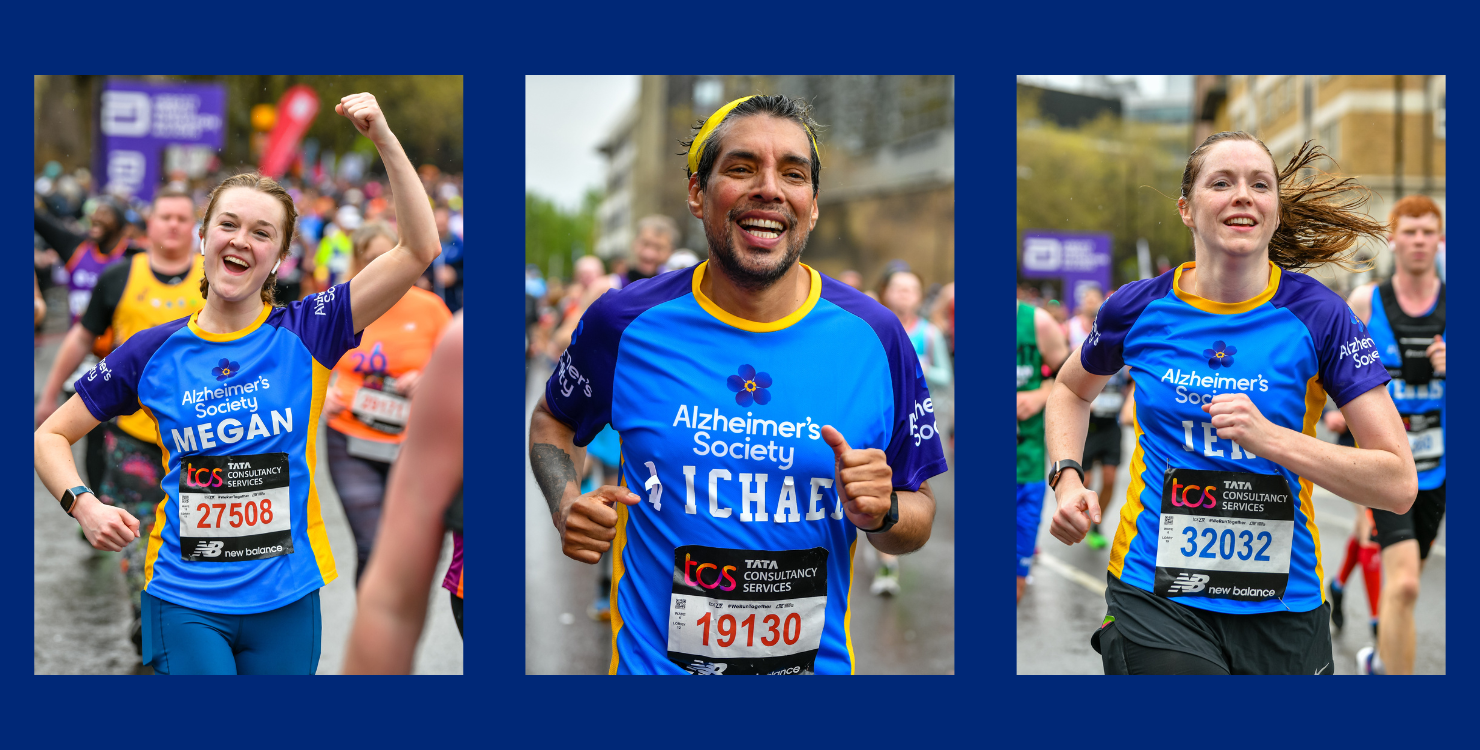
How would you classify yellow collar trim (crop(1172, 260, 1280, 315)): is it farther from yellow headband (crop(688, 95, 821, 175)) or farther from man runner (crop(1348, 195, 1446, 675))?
man runner (crop(1348, 195, 1446, 675))

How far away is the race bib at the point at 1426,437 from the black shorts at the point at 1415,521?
0.48ft

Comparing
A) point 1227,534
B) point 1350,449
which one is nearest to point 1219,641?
point 1227,534

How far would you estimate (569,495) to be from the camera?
9.69 ft

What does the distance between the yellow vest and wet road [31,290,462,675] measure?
316 millimetres

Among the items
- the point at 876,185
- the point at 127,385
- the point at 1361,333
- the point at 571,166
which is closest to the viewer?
the point at 1361,333

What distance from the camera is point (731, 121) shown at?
2916 millimetres

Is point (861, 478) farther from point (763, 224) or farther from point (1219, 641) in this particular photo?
point (1219, 641)

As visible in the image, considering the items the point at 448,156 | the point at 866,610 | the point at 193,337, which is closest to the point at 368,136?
the point at 448,156

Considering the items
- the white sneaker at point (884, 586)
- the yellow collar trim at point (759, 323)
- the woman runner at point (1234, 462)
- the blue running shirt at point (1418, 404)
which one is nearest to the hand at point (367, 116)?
the yellow collar trim at point (759, 323)

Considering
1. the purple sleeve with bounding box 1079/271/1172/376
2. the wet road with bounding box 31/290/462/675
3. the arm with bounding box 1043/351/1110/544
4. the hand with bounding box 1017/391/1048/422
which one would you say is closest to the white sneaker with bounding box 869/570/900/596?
the hand with bounding box 1017/391/1048/422

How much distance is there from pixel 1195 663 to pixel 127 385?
3070 mm

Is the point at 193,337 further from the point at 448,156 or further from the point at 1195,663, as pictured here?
the point at 1195,663

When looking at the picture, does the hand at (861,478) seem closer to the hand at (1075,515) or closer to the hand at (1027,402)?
the hand at (1075,515)

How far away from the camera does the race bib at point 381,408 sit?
489 cm
